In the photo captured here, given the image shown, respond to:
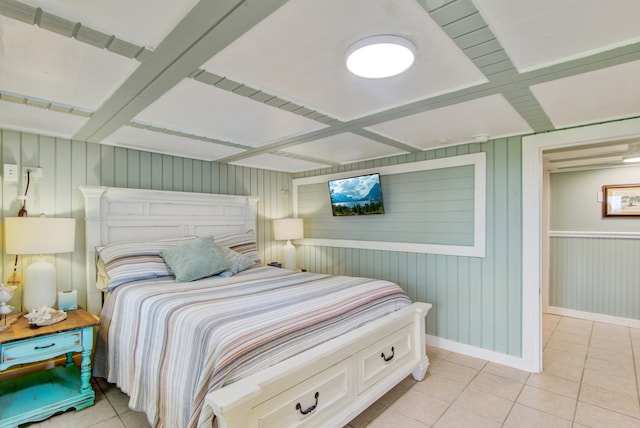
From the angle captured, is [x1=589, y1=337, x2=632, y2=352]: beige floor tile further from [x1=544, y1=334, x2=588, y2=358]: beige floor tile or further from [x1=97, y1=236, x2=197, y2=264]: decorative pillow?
[x1=97, y1=236, x2=197, y2=264]: decorative pillow

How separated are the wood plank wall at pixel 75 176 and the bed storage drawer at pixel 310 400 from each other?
2430 millimetres

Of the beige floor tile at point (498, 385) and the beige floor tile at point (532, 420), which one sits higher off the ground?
the beige floor tile at point (532, 420)

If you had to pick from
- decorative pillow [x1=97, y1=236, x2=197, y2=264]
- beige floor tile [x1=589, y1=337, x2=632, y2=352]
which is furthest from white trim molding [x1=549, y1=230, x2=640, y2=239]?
decorative pillow [x1=97, y1=236, x2=197, y2=264]

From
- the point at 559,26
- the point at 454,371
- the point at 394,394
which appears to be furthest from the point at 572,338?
the point at 559,26

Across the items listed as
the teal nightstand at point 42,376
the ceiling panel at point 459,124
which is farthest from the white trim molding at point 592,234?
the teal nightstand at point 42,376

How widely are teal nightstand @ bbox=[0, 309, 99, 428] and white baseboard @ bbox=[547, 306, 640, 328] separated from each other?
5639 millimetres

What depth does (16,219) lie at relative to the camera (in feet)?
7.92

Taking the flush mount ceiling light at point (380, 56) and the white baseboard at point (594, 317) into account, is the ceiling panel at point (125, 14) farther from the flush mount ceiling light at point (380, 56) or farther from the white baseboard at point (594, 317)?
the white baseboard at point (594, 317)

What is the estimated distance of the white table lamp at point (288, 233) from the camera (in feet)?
14.9

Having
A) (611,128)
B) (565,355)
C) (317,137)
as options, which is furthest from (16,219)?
(565,355)

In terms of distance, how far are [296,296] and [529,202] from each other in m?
2.25

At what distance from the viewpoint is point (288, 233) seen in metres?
4.54

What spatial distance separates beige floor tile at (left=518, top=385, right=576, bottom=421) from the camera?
2.29m

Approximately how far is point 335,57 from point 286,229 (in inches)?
125
